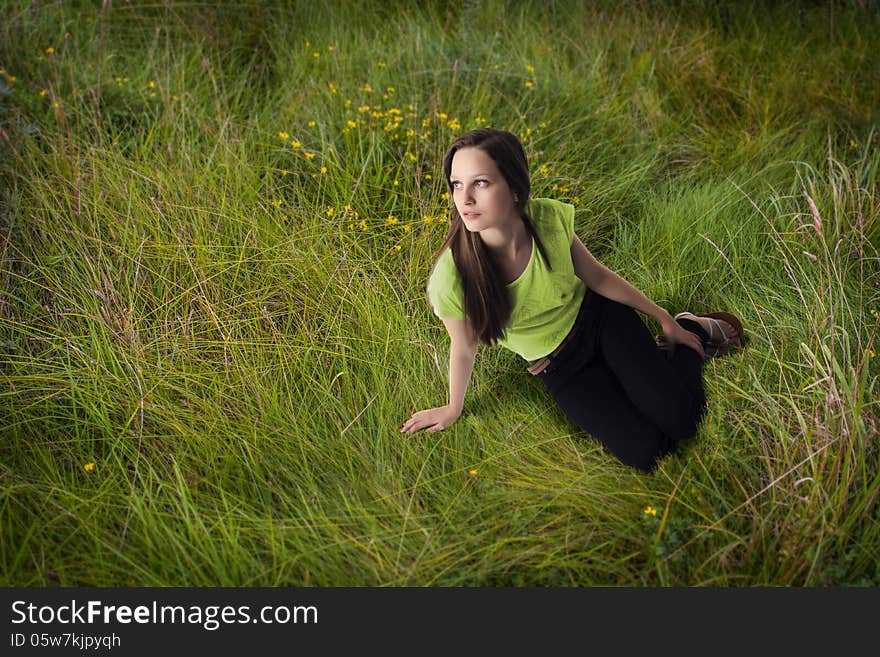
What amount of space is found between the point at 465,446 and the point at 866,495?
1.13 metres

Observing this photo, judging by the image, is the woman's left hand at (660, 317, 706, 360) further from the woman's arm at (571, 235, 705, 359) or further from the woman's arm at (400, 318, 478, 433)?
the woman's arm at (400, 318, 478, 433)

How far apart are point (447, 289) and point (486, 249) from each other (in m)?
0.16

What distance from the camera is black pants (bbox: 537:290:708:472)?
2309 mm

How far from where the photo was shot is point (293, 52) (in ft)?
12.8

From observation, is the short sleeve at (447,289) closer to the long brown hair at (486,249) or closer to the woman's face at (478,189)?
the long brown hair at (486,249)

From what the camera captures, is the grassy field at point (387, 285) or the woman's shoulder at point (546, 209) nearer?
the grassy field at point (387, 285)

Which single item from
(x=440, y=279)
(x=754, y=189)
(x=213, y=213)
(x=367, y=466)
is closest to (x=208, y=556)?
(x=367, y=466)

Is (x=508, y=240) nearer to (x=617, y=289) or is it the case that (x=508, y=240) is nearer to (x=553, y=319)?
(x=553, y=319)

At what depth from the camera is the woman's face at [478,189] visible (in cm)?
202

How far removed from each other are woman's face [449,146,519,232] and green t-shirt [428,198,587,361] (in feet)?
0.57

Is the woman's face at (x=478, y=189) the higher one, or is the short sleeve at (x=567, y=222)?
the woman's face at (x=478, y=189)

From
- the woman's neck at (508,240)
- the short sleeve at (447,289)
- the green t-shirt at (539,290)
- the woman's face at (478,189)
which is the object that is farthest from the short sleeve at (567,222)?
the short sleeve at (447,289)

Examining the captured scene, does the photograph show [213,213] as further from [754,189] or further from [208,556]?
[754,189]

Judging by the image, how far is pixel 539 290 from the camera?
228 cm
